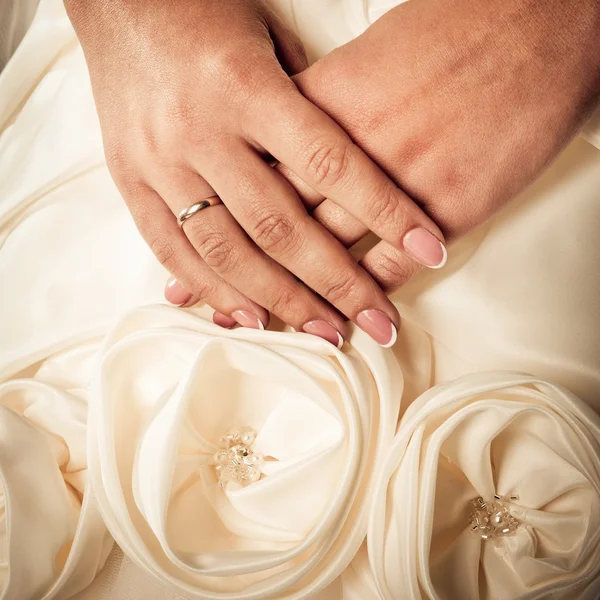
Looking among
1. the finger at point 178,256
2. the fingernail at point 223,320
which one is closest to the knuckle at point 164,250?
the finger at point 178,256

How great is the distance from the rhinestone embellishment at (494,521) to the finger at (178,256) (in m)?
0.43

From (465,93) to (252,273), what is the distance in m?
0.41

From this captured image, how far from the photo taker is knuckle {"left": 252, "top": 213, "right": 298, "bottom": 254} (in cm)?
83

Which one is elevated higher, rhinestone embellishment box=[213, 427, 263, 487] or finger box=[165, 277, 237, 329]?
finger box=[165, 277, 237, 329]

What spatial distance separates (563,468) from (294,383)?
369 millimetres

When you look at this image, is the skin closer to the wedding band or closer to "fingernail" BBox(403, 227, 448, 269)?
"fingernail" BBox(403, 227, 448, 269)

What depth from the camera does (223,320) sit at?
908mm

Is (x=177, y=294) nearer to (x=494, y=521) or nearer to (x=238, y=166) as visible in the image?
(x=238, y=166)

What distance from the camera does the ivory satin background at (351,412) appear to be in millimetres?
712

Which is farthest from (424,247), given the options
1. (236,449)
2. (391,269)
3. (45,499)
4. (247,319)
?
(45,499)

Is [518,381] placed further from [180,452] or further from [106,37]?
[106,37]

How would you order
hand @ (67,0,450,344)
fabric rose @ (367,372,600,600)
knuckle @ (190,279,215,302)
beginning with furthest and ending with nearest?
1. knuckle @ (190,279,215,302)
2. hand @ (67,0,450,344)
3. fabric rose @ (367,372,600,600)

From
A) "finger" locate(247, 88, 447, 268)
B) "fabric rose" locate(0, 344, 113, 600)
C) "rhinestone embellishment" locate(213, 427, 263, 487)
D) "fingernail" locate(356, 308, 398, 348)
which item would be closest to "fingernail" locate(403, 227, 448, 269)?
"finger" locate(247, 88, 447, 268)

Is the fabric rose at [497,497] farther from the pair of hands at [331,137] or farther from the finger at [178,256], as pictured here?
the finger at [178,256]
